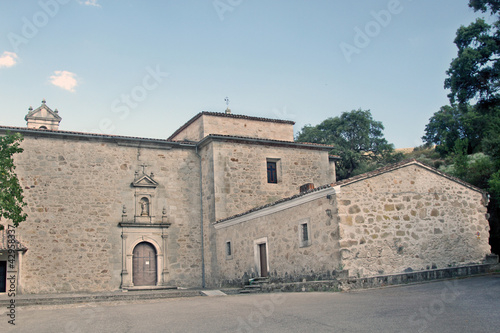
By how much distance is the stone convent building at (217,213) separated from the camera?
13367 millimetres

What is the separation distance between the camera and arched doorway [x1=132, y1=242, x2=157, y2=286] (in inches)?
769

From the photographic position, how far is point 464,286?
11.4 m

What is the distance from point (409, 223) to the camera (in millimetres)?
13750

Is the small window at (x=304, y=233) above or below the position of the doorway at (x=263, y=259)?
above

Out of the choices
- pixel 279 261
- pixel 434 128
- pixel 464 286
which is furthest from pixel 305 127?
pixel 464 286

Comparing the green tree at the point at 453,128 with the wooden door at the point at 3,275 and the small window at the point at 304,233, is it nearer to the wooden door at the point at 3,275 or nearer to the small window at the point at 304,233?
the small window at the point at 304,233

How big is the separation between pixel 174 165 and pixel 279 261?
26.5ft

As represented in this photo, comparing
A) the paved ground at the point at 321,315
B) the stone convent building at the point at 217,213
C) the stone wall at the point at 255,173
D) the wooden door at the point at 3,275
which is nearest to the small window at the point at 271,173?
the stone convent building at the point at 217,213

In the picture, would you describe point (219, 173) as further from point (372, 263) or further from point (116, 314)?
point (116, 314)

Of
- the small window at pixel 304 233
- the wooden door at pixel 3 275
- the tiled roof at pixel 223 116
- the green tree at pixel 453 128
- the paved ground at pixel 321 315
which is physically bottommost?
the paved ground at pixel 321 315

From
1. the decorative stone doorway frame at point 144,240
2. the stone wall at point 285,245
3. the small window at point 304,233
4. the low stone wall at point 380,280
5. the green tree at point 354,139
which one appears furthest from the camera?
the green tree at point 354,139

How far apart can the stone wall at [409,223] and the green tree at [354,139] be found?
22623 mm

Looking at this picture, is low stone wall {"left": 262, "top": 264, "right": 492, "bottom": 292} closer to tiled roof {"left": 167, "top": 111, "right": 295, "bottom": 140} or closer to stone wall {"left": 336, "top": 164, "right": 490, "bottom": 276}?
stone wall {"left": 336, "top": 164, "right": 490, "bottom": 276}

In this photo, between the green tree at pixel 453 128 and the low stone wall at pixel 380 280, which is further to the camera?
the green tree at pixel 453 128
